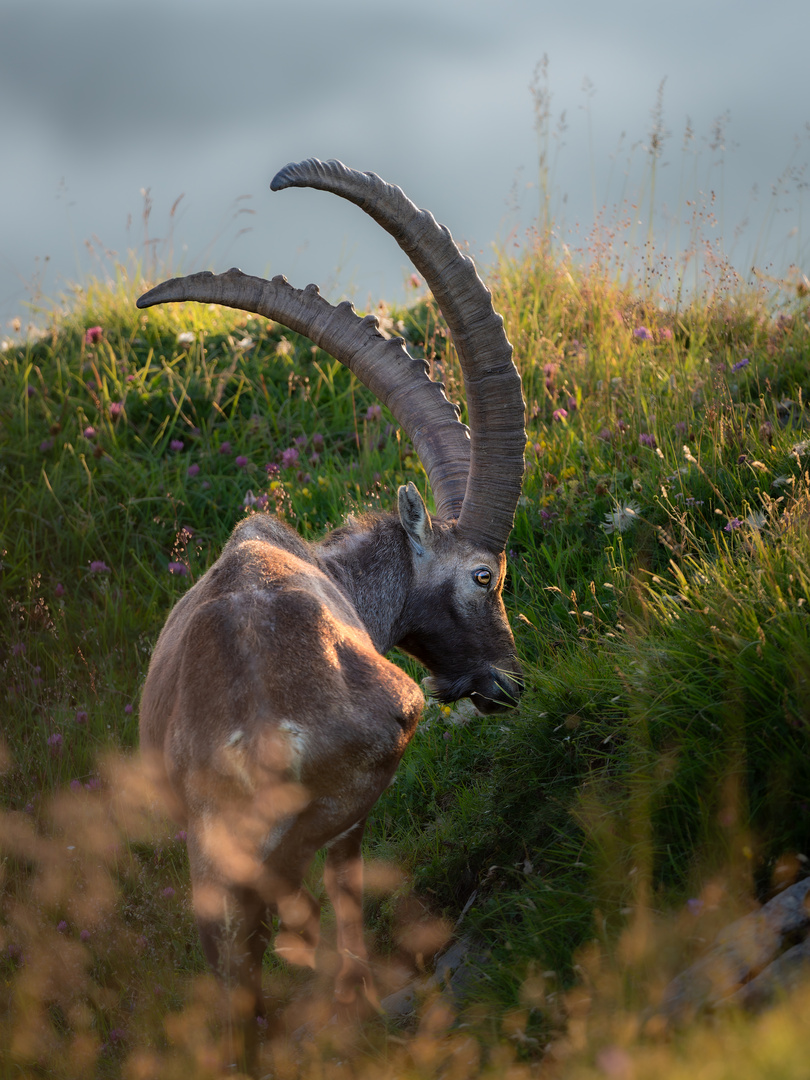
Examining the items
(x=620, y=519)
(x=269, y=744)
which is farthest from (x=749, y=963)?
(x=620, y=519)

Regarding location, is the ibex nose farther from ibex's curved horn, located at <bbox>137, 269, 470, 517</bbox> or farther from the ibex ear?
ibex's curved horn, located at <bbox>137, 269, 470, 517</bbox>

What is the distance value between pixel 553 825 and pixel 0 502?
6.48m

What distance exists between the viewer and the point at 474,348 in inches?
181

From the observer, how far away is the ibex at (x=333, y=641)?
9.29 ft


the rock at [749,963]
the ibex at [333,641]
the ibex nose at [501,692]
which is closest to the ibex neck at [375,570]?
the ibex at [333,641]

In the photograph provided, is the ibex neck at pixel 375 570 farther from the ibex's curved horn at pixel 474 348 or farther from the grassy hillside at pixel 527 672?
the grassy hillside at pixel 527 672

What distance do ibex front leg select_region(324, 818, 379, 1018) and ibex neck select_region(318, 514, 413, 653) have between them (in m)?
1.08

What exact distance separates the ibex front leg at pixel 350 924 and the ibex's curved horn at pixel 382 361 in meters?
1.98

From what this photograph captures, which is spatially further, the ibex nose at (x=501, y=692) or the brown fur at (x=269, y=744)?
the ibex nose at (x=501, y=692)

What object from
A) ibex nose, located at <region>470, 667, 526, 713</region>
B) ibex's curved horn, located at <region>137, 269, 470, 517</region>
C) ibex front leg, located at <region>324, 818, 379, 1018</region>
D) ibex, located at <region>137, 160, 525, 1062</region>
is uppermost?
ibex's curved horn, located at <region>137, 269, 470, 517</region>

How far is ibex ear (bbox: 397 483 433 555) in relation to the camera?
177 inches

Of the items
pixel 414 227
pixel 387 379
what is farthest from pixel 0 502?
pixel 414 227

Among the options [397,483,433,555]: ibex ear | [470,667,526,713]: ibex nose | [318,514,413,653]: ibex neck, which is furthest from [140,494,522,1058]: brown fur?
[470,667,526,713]: ibex nose

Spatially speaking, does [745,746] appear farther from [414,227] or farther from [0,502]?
[0,502]
